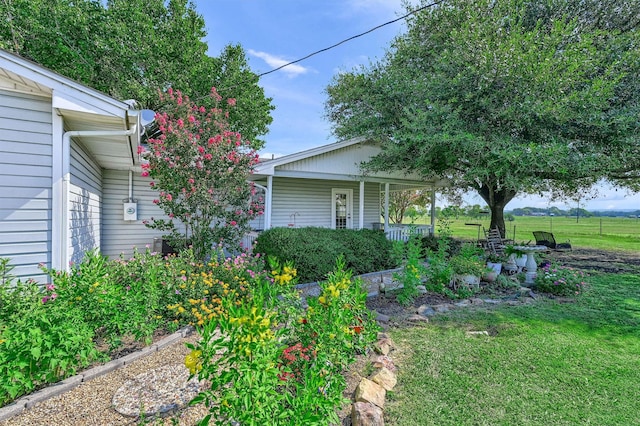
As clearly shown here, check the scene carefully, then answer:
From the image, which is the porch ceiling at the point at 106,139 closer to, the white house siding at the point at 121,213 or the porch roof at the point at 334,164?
the white house siding at the point at 121,213

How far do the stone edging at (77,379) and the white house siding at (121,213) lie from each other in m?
5.58

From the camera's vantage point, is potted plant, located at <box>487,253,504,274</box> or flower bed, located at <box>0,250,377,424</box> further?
potted plant, located at <box>487,253,504,274</box>

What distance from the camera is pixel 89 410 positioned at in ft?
7.62

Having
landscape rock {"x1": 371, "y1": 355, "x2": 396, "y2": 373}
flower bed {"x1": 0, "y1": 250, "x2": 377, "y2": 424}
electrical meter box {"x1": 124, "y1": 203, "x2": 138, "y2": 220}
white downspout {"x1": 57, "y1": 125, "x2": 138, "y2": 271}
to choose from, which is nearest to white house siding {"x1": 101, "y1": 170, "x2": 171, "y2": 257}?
electrical meter box {"x1": 124, "y1": 203, "x2": 138, "y2": 220}

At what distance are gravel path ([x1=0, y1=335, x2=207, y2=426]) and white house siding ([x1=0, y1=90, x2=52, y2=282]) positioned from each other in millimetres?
2317

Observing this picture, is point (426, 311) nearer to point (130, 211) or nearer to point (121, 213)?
point (130, 211)

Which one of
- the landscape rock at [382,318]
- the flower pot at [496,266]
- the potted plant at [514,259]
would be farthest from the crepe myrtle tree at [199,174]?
the potted plant at [514,259]

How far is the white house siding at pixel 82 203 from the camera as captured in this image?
15.5 ft

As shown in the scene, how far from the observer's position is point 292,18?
9.47 m

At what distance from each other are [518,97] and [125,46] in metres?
16.0

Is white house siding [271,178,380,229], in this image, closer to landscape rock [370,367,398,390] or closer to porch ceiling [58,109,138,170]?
porch ceiling [58,109,138,170]

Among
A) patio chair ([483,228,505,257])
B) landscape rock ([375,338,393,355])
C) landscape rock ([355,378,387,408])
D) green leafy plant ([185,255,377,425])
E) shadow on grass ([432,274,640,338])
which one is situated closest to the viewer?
green leafy plant ([185,255,377,425])

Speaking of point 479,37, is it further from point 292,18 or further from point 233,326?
point 233,326

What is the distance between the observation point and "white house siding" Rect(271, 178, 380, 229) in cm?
1144
